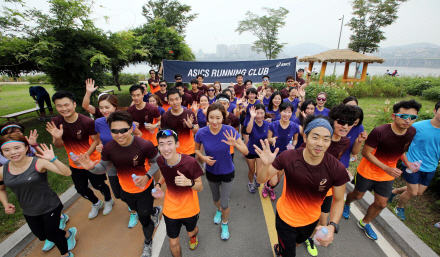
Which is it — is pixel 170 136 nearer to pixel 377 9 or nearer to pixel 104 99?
pixel 104 99

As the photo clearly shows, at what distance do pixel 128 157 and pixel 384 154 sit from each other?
4.01m

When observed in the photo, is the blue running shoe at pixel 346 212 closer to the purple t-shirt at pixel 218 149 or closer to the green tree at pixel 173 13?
the purple t-shirt at pixel 218 149

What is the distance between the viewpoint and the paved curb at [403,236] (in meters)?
2.79

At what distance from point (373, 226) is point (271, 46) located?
28374 millimetres

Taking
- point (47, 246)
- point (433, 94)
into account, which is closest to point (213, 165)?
point (47, 246)

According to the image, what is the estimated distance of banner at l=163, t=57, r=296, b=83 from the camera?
32.6 feet

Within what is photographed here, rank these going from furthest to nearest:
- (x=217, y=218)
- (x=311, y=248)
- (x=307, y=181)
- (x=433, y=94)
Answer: (x=433, y=94) → (x=217, y=218) → (x=311, y=248) → (x=307, y=181)

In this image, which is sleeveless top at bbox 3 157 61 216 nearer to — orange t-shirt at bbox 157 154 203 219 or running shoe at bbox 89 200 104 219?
running shoe at bbox 89 200 104 219

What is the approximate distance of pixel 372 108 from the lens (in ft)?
34.3

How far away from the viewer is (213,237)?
10.5 ft

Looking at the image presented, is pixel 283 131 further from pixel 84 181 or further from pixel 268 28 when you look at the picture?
pixel 268 28

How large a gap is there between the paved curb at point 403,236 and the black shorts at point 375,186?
61 centimetres

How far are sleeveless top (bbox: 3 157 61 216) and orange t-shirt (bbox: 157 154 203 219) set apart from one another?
1631mm

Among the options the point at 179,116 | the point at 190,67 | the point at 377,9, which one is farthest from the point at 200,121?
the point at 377,9
